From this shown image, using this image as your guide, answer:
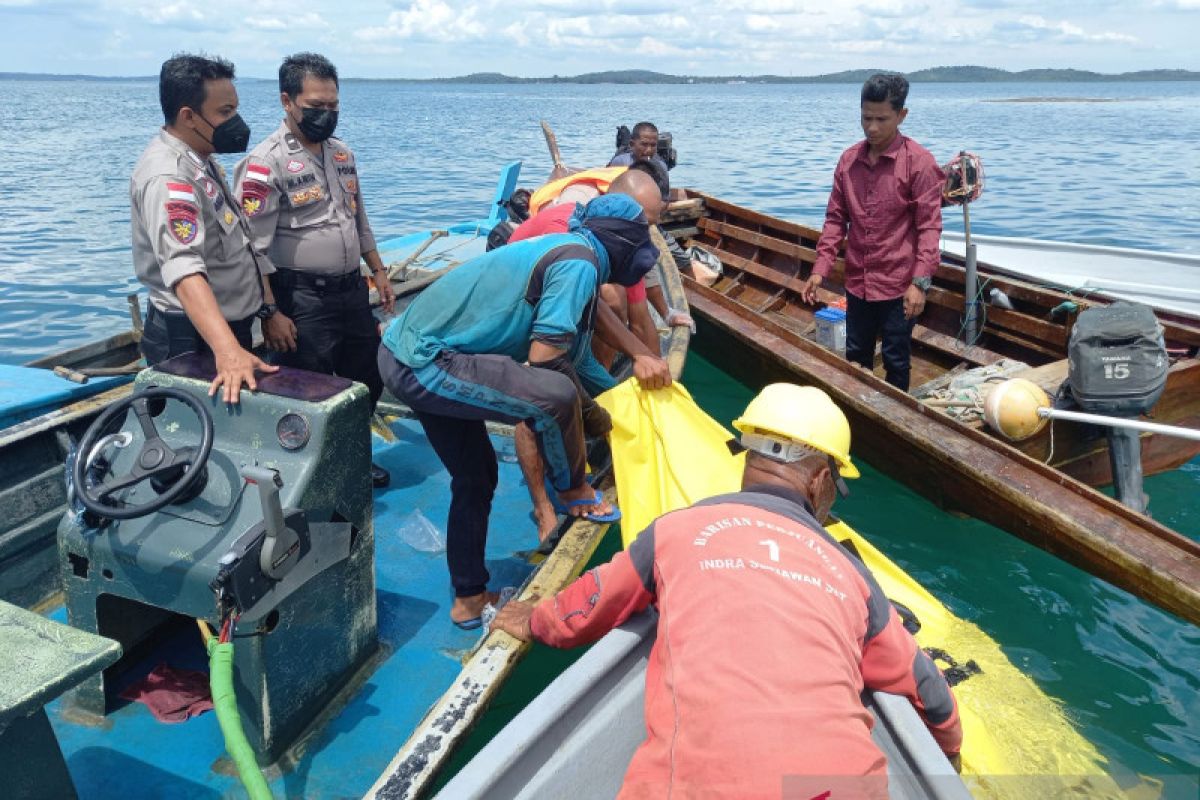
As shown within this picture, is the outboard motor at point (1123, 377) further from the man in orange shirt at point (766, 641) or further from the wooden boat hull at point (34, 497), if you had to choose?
the wooden boat hull at point (34, 497)

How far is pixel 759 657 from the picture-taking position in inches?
66.8

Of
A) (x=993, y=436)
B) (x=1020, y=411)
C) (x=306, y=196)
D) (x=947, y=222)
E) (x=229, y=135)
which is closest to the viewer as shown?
(x=229, y=135)

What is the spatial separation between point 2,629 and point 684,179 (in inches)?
979

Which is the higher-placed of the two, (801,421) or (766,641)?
(801,421)

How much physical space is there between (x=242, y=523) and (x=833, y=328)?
17.4 feet

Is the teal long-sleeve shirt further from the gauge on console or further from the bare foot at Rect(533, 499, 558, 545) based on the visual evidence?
the bare foot at Rect(533, 499, 558, 545)

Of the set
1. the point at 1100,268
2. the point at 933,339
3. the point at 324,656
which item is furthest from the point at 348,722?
the point at 1100,268

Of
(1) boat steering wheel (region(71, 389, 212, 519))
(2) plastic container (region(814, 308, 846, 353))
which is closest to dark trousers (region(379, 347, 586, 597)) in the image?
(1) boat steering wheel (region(71, 389, 212, 519))

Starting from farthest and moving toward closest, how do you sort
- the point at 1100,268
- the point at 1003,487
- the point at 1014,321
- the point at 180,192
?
the point at 1100,268 → the point at 1014,321 → the point at 1003,487 → the point at 180,192

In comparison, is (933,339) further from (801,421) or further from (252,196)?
(252,196)

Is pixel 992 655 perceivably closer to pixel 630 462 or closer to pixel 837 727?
pixel 630 462

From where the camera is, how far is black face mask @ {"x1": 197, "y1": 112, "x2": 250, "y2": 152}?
336 cm

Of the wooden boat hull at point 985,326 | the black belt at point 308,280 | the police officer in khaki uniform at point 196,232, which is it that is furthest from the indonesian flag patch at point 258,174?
the wooden boat hull at point 985,326

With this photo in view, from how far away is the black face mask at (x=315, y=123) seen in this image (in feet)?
12.7
